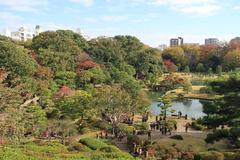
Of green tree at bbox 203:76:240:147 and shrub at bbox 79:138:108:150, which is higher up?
green tree at bbox 203:76:240:147

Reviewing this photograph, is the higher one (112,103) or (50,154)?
(112,103)

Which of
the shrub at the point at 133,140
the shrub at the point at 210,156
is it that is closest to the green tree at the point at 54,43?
the shrub at the point at 133,140

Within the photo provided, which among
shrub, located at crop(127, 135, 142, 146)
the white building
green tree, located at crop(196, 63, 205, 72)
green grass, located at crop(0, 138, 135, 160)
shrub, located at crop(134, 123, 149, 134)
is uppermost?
the white building

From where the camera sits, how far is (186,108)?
43719 millimetres

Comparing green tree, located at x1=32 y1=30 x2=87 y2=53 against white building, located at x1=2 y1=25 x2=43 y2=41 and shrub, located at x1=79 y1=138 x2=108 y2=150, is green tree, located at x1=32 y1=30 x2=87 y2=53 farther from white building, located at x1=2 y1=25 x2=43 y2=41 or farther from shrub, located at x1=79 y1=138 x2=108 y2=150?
white building, located at x1=2 y1=25 x2=43 y2=41

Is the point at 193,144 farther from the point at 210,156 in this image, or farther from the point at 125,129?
the point at 125,129

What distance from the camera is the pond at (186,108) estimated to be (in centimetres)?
4003

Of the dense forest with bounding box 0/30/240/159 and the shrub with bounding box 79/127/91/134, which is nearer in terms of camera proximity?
the dense forest with bounding box 0/30/240/159

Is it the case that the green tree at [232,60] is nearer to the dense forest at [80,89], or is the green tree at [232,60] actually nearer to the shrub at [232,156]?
the dense forest at [80,89]

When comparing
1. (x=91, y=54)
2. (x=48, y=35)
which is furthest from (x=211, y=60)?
(x=48, y=35)

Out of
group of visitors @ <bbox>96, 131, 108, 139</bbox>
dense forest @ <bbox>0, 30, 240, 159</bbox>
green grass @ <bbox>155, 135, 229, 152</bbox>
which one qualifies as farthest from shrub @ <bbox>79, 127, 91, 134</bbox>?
green grass @ <bbox>155, 135, 229, 152</bbox>

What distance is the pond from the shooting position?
40.0 meters

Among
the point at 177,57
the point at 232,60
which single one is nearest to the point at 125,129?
the point at 232,60

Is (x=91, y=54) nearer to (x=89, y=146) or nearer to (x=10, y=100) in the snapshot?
(x=89, y=146)
